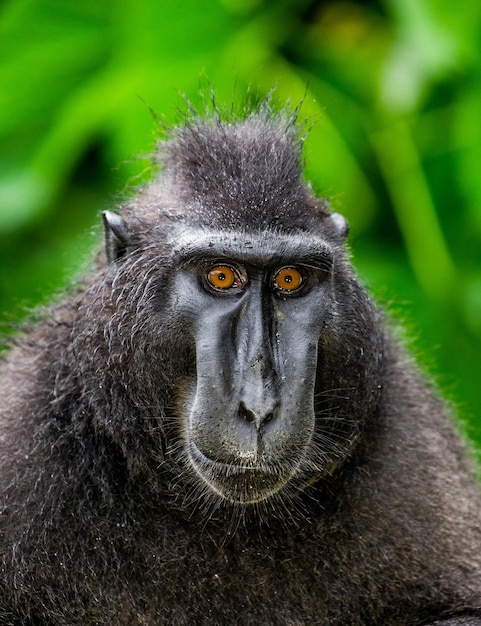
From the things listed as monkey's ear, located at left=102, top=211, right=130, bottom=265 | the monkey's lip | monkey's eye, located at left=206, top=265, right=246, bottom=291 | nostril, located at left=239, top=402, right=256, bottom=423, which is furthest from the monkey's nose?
monkey's ear, located at left=102, top=211, right=130, bottom=265

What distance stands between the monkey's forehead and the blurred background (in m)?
3.37

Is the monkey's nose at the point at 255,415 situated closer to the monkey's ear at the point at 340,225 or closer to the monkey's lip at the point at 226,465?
the monkey's lip at the point at 226,465

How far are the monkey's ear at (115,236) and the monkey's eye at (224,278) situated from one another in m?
0.51

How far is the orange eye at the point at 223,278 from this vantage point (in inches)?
179

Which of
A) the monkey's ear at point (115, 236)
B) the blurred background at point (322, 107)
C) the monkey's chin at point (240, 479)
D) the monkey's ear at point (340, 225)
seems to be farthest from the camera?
the blurred background at point (322, 107)

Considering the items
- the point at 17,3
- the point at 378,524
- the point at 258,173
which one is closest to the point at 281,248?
the point at 258,173

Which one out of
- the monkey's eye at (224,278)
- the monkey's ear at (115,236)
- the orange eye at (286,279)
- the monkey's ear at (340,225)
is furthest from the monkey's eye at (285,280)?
the monkey's ear at (115,236)

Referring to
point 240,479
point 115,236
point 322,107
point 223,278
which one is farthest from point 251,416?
point 322,107

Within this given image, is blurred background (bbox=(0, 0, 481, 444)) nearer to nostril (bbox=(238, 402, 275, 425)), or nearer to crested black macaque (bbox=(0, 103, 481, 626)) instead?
crested black macaque (bbox=(0, 103, 481, 626))

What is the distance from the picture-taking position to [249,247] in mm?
4488

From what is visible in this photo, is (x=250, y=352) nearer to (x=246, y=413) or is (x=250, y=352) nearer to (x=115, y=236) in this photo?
(x=246, y=413)

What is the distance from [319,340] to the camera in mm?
4660

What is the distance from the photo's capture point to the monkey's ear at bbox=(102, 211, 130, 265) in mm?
4840

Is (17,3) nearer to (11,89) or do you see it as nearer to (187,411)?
(11,89)
